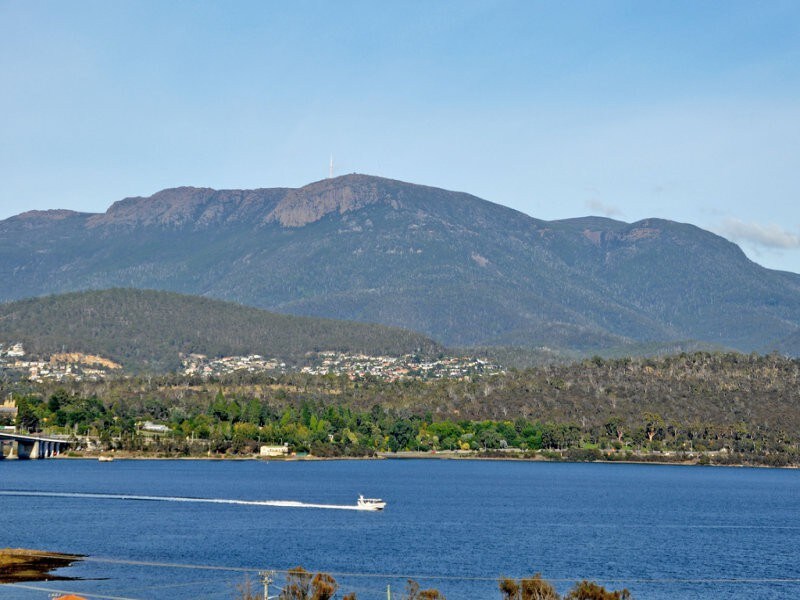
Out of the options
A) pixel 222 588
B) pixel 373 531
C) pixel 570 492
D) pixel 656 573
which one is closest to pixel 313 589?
pixel 222 588

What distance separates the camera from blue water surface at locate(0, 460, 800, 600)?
87.3m

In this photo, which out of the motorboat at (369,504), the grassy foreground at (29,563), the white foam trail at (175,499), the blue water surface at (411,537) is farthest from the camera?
the white foam trail at (175,499)

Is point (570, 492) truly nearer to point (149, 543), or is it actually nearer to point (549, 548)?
point (549, 548)

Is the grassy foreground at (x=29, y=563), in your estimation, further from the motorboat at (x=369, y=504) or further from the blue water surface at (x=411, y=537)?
the motorboat at (x=369, y=504)

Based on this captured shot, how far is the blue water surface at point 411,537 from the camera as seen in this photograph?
87.3 metres

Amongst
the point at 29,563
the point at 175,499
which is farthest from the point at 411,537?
the point at 175,499

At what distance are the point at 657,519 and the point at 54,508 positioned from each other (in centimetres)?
5855

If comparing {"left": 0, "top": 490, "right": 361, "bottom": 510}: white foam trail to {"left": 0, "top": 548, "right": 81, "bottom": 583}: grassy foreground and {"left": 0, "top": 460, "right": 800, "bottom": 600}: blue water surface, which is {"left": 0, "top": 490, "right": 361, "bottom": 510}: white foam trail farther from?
{"left": 0, "top": 548, "right": 81, "bottom": 583}: grassy foreground

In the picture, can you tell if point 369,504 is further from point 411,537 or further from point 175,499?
point 411,537

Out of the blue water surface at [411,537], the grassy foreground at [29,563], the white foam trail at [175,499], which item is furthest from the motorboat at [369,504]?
the grassy foreground at [29,563]

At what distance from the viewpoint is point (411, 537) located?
11188 centimetres

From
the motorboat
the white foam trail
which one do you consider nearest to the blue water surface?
the white foam trail

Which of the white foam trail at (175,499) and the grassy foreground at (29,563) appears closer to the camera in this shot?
the grassy foreground at (29,563)

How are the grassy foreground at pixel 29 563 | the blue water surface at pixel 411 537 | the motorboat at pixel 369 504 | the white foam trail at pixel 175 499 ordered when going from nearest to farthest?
the grassy foreground at pixel 29 563, the blue water surface at pixel 411 537, the motorboat at pixel 369 504, the white foam trail at pixel 175 499
